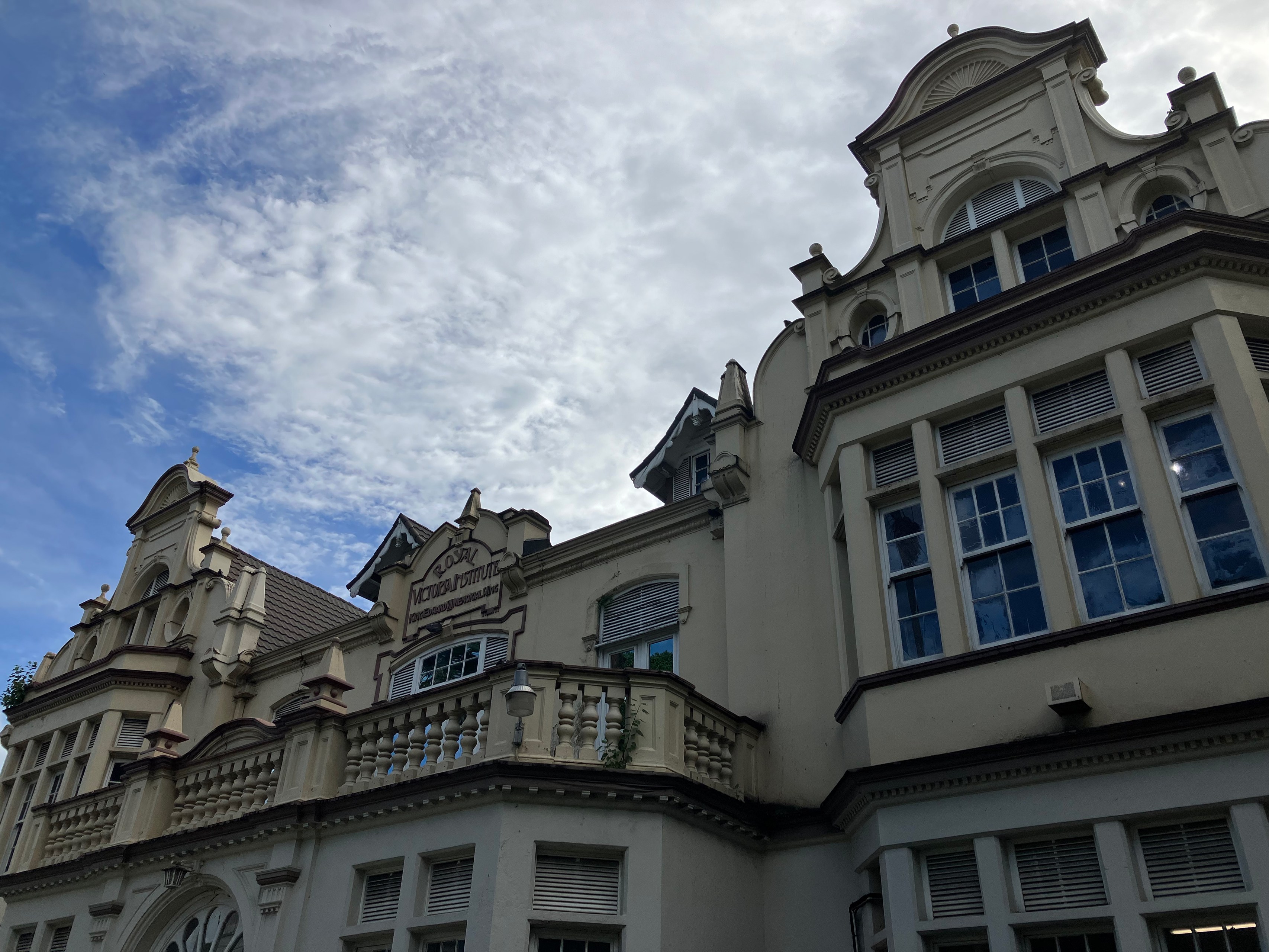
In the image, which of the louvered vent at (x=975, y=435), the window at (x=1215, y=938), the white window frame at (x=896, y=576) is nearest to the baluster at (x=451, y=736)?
the white window frame at (x=896, y=576)

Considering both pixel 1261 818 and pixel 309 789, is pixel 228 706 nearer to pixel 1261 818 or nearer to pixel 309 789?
pixel 309 789

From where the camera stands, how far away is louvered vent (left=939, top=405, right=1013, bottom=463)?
34.1 ft

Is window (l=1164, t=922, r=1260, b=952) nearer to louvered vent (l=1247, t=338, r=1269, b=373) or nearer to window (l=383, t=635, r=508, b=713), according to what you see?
louvered vent (l=1247, t=338, r=1269, b=373)

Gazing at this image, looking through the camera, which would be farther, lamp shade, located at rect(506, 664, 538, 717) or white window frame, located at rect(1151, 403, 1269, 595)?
lamp shade, located at rect(506, 664, 538, 717)

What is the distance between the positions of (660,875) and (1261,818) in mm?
5030

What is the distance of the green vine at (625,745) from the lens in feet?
32.0

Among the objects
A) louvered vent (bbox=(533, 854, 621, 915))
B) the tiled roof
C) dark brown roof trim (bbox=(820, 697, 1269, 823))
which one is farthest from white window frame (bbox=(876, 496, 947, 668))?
the tiled roof

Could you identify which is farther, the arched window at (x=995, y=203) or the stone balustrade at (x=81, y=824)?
the stone balustrade at (x=81, y=824)

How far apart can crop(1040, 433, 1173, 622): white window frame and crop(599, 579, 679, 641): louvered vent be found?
5559mm

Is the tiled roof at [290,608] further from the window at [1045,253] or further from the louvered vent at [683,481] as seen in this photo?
the window at [1045,253]

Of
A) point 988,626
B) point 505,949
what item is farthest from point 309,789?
point 988,626

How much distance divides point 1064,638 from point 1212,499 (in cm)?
184

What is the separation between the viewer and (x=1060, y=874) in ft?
26.7

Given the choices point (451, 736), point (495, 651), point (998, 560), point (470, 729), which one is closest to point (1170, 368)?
point (998, 560)
